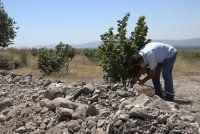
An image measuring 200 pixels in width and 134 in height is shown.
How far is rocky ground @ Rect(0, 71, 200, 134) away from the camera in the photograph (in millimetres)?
5668

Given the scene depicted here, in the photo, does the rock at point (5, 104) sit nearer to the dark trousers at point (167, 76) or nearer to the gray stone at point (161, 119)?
the dark trousers at point (167, 76)

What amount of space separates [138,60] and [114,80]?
7.09 feet

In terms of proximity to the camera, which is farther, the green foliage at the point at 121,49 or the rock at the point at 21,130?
the green foliage at the point at 121,49

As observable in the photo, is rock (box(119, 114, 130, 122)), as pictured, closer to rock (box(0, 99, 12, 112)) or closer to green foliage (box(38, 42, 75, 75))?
rock (box(0, 99, 12, 112))

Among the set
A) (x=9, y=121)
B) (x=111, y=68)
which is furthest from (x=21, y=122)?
(x=111, y=68)

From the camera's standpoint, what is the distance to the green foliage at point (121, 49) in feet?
37.8

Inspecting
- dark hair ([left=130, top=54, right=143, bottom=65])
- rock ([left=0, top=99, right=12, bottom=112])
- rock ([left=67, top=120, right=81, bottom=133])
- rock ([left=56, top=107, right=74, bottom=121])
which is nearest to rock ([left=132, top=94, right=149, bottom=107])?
rock ([left=67, top=120, right=81, bottom=133])

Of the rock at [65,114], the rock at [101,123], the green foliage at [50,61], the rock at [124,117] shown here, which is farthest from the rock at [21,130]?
the green foliage at [50,61]

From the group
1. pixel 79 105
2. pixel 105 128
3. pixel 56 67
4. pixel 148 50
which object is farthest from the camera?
pixel 56 67

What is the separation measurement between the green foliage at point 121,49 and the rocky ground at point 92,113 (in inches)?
122

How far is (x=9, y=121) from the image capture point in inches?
311

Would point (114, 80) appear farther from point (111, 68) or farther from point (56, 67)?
point (56, 67)

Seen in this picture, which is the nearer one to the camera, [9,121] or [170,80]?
[9,121]

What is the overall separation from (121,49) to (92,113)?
5.05 m
